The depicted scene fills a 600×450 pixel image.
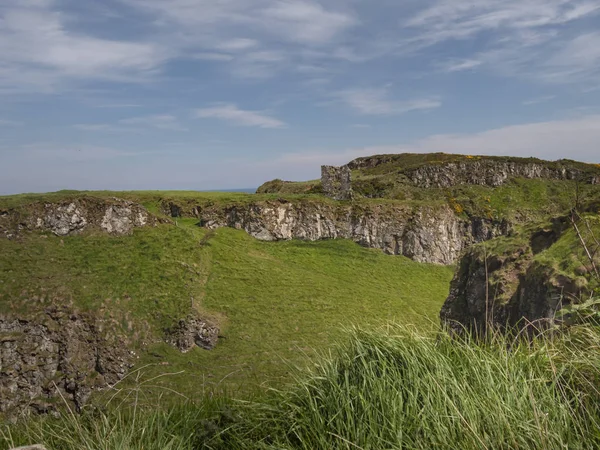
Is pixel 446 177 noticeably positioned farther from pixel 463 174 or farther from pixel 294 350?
pixel 294 350

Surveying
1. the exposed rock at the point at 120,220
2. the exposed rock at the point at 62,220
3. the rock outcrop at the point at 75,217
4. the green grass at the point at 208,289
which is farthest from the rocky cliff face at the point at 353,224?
the exposed rock at the point at 62,220

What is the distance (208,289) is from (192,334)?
5.68 m

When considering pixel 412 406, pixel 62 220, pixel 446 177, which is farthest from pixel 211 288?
pixel 446 177

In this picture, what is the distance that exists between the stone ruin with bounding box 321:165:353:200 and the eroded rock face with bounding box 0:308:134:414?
3465 centimetres

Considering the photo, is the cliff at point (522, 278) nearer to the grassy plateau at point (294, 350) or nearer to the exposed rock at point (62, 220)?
the grassy plateau at point (294, 350)

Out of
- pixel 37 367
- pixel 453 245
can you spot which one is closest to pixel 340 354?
pixel 37 367

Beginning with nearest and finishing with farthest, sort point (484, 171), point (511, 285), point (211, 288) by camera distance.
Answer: point (511, 285) → point (211, 288) → point (484, 171)

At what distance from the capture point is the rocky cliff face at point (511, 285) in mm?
14594

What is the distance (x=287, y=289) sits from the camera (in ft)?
135

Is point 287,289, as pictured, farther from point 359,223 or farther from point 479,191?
point 479,191

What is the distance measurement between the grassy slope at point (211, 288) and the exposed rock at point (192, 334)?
63 centimetres

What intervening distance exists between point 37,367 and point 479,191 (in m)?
61.2

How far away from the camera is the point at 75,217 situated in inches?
1619

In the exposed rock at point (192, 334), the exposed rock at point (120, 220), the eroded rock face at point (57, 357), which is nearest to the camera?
the eroded rock face at point (57, 357)
